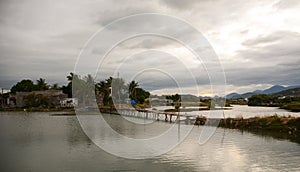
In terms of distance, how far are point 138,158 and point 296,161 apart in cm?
811

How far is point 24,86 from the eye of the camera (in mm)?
88562

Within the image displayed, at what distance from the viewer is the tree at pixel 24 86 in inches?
3408

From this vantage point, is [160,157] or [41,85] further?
[41,85]

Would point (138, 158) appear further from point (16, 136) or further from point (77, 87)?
point (77, 87)

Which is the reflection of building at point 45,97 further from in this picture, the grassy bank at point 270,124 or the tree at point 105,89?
the grassy bank at point 270,124

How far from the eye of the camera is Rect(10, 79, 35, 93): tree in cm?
8656

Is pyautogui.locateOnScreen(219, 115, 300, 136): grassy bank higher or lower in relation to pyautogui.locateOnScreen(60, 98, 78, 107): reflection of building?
lower

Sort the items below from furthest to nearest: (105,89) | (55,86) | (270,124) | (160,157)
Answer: (55,86), (105,89), (270,124), (160,157)

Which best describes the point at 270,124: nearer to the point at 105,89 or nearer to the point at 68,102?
the point at 105,89

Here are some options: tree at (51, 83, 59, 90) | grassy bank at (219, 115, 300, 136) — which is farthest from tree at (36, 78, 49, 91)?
grassy bank at (219, 115, 300, 136)

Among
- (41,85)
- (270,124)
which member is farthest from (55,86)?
(270,124)

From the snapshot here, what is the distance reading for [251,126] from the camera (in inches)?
1189

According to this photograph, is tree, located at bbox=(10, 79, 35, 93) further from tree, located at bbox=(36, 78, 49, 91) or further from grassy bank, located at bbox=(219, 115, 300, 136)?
grassy bank, located at bbox=(219, 115, 300, 136)

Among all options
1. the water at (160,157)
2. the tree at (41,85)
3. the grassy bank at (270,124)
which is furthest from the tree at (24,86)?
the water at (160,157)
